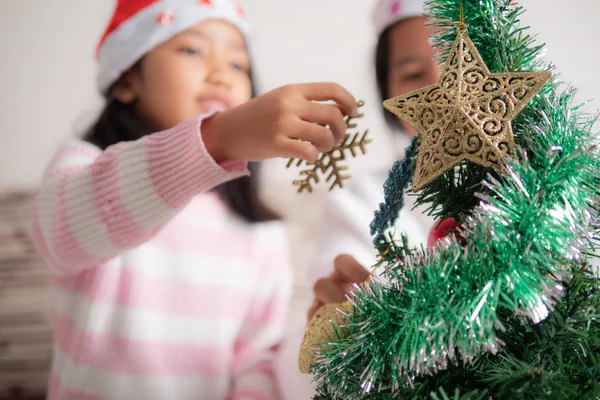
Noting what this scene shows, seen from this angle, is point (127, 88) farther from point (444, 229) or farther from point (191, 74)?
point (444, 229)

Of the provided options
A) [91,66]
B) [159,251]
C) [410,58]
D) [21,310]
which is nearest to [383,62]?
[410,58]

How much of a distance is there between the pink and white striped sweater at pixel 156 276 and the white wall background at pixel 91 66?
0.13 m

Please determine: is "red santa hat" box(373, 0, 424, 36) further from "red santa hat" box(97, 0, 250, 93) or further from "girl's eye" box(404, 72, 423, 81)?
"red santa hat" box(97, 0, 250, 93)

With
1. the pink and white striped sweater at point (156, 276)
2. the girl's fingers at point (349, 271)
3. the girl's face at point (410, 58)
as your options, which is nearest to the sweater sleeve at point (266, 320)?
the pink and white striped sweater at point (156, 276)

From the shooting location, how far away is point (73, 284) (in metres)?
0.66

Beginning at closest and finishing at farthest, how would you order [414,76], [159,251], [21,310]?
[414,76]
[159,251]
[21,310]

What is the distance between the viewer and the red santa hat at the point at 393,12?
59 centimetres

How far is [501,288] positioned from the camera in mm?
254

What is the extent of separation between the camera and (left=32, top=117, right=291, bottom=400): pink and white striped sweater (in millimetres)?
470

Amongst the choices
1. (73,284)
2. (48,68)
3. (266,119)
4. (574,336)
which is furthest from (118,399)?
(48,68)

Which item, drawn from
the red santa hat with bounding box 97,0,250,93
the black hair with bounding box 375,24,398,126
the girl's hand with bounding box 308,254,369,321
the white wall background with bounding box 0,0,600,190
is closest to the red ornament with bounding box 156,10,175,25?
the red santa hat with bounding box 97,0,250,93

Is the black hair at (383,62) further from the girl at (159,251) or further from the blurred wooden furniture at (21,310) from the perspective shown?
the blurred wooden furniture at (21,310)

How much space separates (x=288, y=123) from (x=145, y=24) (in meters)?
0.39

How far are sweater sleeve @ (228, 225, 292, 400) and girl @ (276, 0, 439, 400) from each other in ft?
0.32
